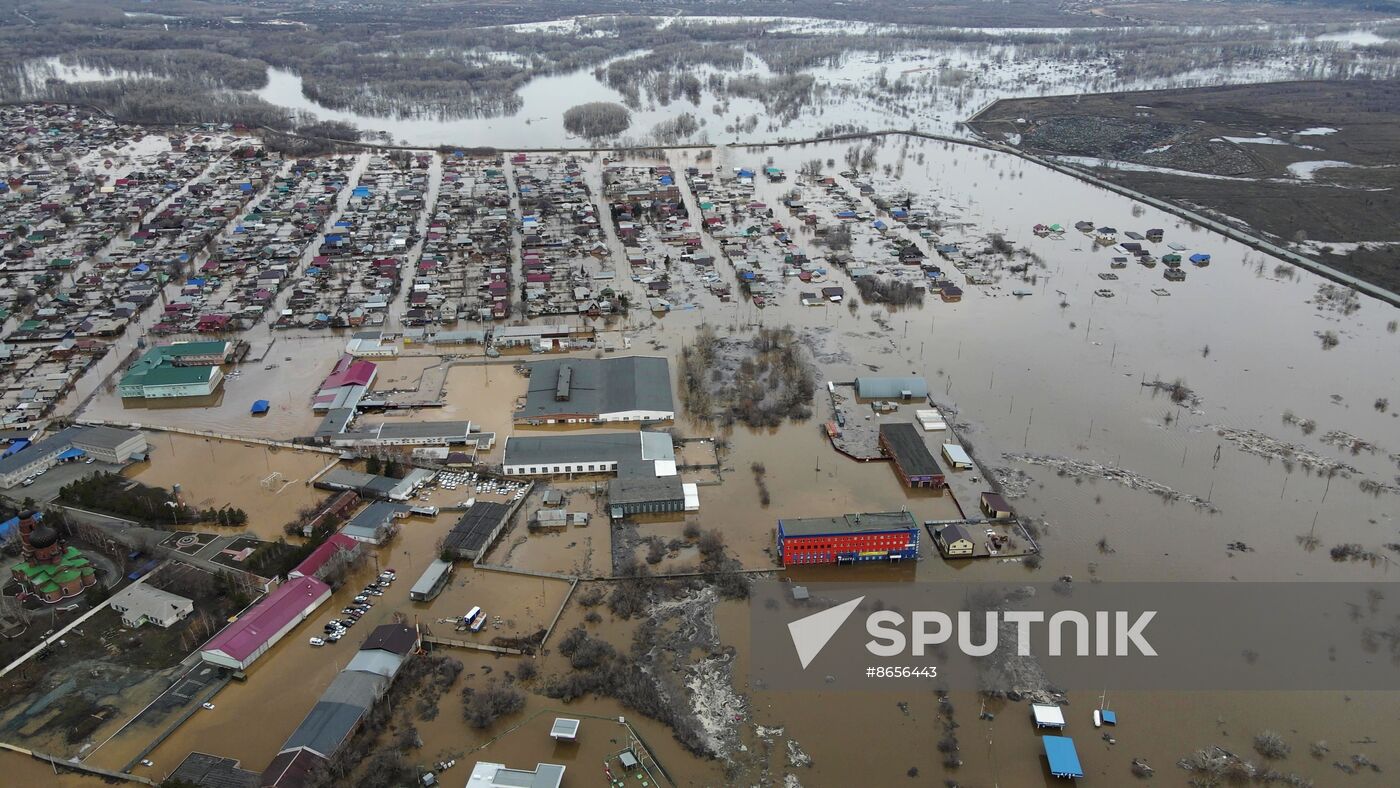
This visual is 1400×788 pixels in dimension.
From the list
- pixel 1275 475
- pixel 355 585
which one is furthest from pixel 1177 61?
pixel 355 585

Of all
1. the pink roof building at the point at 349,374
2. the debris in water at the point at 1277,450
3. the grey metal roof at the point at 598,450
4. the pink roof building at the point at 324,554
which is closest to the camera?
the pink roof building at the point at 324,554

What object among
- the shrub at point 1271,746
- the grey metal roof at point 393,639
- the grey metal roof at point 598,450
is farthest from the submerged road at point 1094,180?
the grey metal roof at point 393,639

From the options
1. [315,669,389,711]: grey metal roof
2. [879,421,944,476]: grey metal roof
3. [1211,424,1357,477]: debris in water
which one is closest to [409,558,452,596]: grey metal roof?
[315,669,389,711]: grey metal roof

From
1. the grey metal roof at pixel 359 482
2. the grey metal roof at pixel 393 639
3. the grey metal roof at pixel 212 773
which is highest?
the grey metal roof at pixel 359 482

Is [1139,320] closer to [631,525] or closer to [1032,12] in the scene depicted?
[631,525]

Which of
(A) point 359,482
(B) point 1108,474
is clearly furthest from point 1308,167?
(A) point 359,482

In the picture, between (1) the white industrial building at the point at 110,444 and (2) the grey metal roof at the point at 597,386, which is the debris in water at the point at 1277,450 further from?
(1) the white industrial building at the point at 110,444

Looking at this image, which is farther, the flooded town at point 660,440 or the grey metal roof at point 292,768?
the flooded town at point 660,440
